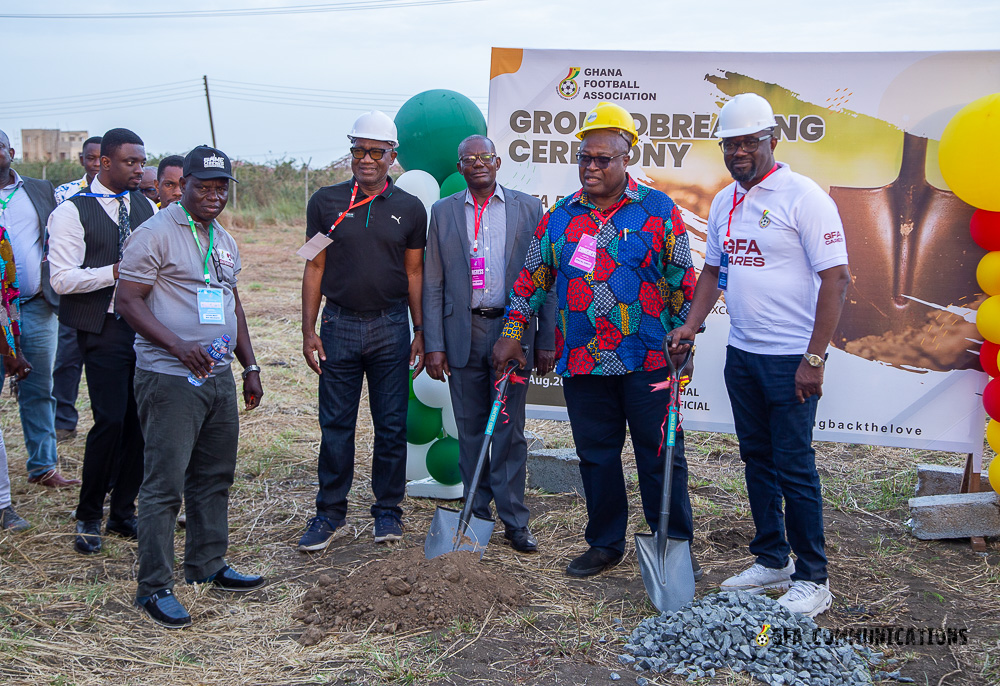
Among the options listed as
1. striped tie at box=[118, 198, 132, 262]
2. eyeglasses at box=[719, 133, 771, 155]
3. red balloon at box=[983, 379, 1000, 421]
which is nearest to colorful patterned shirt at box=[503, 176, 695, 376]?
eyeglasses at box=[719, 133, 771, 155]

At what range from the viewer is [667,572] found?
405 centimetres

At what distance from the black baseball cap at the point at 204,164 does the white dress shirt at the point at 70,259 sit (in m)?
1.10

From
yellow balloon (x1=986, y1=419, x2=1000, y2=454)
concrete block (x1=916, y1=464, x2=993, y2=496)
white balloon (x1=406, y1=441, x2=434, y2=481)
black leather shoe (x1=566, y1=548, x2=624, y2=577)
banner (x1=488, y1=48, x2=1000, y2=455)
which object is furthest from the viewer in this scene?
white balloon (x1=406, y1=441, x2=434, y2=481)

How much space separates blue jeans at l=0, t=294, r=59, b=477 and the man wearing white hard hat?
426 centimetres

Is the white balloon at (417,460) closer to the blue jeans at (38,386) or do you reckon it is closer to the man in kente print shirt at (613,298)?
the man in kente print shirt at (613,298)

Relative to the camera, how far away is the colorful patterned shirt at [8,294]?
4.75 meters

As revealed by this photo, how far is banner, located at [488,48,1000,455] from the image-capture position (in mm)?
5191

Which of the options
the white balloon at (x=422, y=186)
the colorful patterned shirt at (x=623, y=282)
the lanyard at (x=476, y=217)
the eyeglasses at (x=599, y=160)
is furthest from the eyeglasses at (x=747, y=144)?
the white balloon at (x=422, y=186)

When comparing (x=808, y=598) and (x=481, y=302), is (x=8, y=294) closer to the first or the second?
(x=481, y=302)

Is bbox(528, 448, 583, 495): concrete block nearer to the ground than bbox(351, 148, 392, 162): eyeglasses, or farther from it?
nearer to the ground

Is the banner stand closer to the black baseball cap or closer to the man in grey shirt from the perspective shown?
the man in grey shirt

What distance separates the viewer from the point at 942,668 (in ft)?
11.8

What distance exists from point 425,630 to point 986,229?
148 inches

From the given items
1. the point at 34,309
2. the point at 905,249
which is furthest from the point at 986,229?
the point at 34,309
